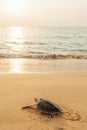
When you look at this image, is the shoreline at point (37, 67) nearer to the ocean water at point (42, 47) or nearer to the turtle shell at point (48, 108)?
the ocean water at point (42, 47)

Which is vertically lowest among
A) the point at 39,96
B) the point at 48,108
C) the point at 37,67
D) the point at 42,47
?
the point at 42,47

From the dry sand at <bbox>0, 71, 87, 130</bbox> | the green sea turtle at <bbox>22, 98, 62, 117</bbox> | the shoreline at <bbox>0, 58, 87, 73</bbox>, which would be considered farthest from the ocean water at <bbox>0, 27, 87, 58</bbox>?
the green sea turtle at <bbox>22, 98, 62, 117</bbox>

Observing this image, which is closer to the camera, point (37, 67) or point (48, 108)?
point (48, 108)

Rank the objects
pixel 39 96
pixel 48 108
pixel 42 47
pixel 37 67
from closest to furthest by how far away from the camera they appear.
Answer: pixel 48 108 < pixel 39 96 < pixel 37 67 < pixel 42 47

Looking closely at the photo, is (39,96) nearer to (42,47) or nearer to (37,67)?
(37,67)

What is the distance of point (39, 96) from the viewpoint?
6586 millimetres

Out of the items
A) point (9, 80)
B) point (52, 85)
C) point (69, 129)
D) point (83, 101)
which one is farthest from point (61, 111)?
point (9, 80)

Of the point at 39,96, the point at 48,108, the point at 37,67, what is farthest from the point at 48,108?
the point at 37,67

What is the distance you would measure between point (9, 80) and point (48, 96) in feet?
6.71

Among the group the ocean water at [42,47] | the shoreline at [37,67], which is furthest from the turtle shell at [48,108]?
the ocean water at [42,47]

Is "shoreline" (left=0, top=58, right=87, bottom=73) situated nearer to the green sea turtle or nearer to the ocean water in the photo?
the ocean water

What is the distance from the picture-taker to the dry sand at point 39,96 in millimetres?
4963

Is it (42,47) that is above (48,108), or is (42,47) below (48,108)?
below

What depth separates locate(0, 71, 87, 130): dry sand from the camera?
16.3 ft
